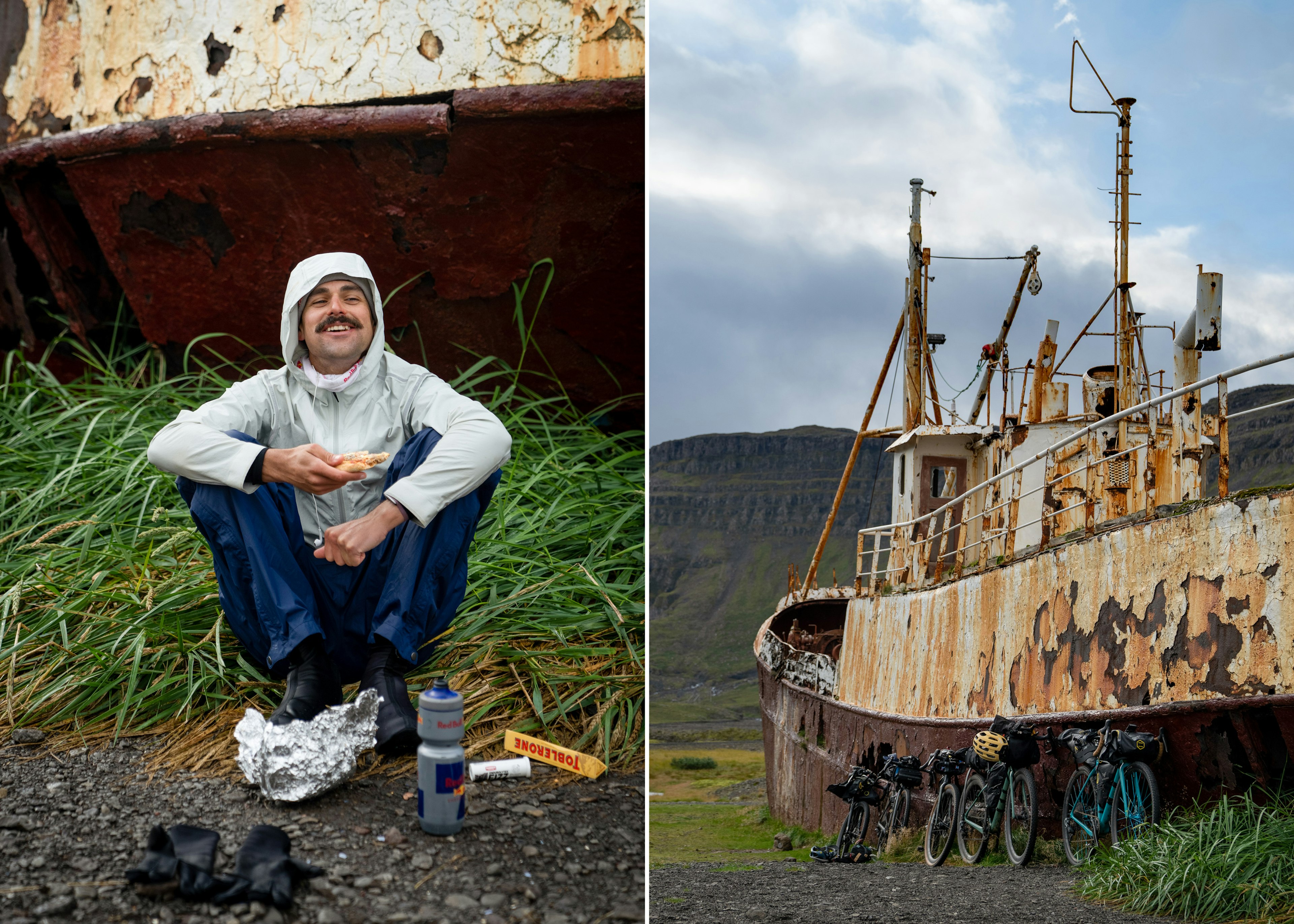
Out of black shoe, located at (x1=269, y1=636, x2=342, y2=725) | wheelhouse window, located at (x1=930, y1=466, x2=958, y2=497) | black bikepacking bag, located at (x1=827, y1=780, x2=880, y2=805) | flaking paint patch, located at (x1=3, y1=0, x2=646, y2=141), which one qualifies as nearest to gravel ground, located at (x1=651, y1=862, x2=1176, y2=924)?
black bikepacking bag, located at (x1=827, y1=780, x2=880, y2=805)

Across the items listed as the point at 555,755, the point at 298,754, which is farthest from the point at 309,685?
the point at 555,755

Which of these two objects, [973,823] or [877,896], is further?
[973,823]

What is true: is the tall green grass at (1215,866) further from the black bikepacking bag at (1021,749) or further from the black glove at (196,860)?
the black glove at (196,860)

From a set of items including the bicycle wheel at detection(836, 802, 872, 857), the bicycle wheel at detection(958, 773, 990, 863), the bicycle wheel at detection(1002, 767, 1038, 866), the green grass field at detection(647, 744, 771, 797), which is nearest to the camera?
the bicycle wheel at detection(1002, 767, 1038, 866)

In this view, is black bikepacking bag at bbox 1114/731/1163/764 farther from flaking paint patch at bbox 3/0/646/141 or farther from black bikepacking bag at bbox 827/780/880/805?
flaking paint patch at bbox 3/0/646/141

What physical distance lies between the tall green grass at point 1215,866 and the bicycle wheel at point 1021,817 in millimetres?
332

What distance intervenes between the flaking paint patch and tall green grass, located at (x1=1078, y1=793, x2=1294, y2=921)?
2.75m

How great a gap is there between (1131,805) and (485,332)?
2978 mm

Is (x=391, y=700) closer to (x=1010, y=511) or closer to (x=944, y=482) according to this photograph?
(x=1010, y=511)

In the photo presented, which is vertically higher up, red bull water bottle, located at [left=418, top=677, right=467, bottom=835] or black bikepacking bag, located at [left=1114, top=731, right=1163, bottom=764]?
red bull water bottle, located at [left=418, top=677, right=467, bottom=835]

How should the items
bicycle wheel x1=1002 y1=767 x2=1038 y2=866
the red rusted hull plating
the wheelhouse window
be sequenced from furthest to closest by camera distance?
the wheelhouse window < the red rusted hull plating < bicycle wheel x1=1002 y1=767 x2=1038 y2=866

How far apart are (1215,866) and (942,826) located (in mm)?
1211

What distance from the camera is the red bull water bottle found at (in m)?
1.82

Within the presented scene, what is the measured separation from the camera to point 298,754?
1.93 meters
